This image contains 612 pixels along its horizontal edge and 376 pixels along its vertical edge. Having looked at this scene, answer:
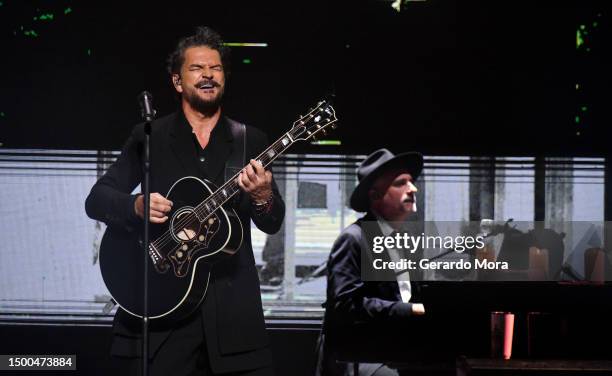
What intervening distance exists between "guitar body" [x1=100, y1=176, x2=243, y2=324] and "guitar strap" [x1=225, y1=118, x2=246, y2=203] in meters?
0.10

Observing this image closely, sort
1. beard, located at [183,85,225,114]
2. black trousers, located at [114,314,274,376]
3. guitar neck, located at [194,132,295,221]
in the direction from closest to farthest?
black trousers, located at [114,314,274,376]
guitar neck, located at [194,132,295,221]
beard, located at [183,85,225,114]

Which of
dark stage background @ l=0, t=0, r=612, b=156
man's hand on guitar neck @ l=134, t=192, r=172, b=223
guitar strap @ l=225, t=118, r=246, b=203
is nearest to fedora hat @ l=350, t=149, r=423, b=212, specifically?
dark stage background @ l=0, t=0, r=612, b=156

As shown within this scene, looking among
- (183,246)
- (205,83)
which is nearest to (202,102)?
(205,83)

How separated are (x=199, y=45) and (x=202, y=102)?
27cm

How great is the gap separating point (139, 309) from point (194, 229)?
15.5 inches

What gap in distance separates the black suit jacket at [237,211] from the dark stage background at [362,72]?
42 centimetres

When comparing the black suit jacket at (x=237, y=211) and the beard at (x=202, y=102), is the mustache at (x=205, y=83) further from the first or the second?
the black suit jacket at (x=237, y=211)

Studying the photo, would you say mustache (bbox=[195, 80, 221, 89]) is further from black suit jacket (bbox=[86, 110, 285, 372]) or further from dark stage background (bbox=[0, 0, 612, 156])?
dark stage background (bbox=[0, 0, 612, 156])

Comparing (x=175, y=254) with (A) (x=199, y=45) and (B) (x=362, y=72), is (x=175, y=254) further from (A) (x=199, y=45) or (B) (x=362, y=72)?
(B) (x=362, y=72)

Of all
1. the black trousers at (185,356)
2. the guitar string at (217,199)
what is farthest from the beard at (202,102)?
the black trousers at (185,356)

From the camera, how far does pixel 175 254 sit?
3.16 m

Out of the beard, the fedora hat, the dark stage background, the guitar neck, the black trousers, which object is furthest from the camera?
the dark stage background

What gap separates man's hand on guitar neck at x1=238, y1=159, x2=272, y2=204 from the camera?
2.99 m

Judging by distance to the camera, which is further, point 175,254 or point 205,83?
point 205,83
